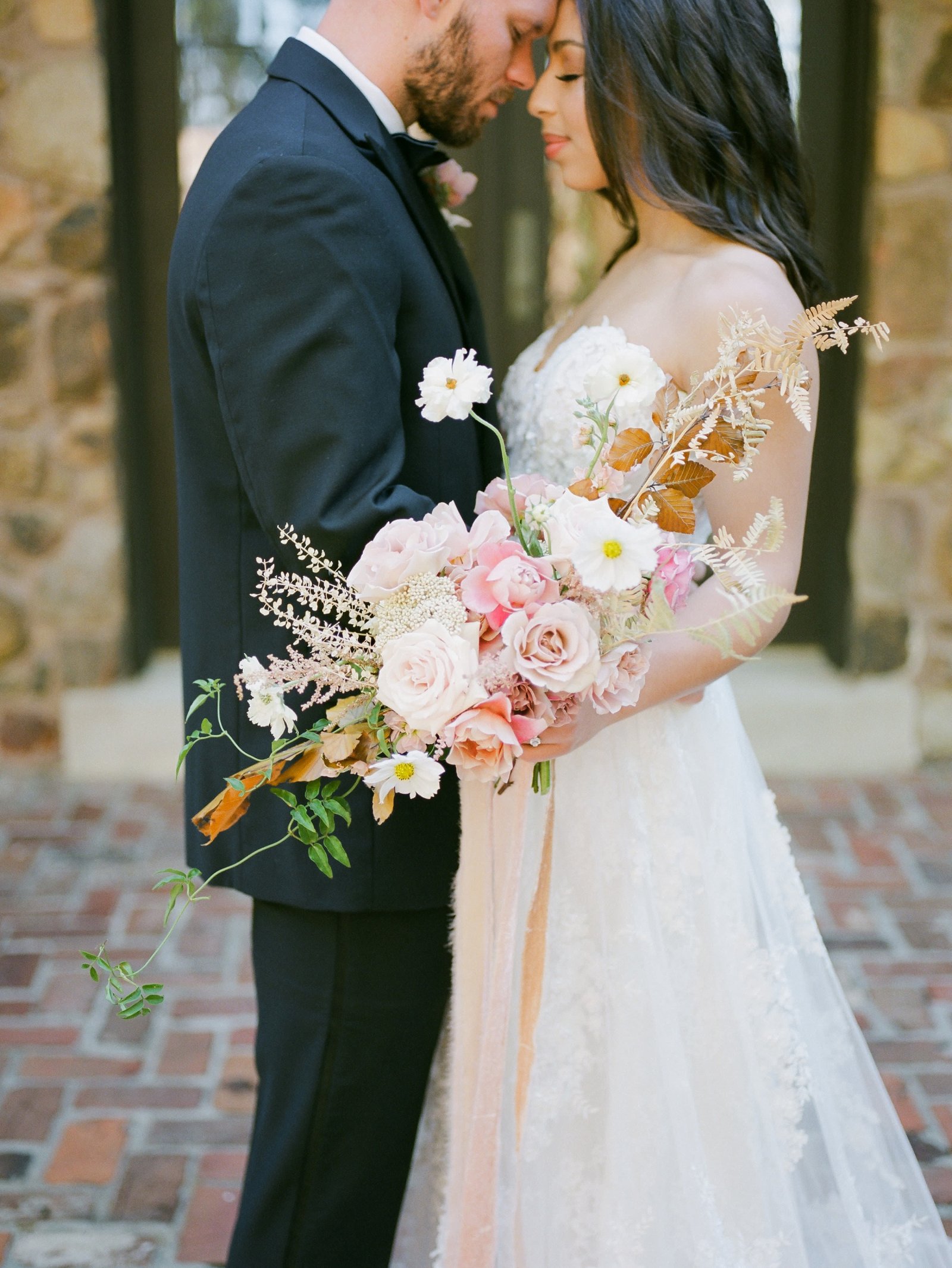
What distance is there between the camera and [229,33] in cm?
455

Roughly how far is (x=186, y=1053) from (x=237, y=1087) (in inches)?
7.4

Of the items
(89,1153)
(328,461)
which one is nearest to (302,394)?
(328,461)

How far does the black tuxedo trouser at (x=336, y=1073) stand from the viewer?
191 cm

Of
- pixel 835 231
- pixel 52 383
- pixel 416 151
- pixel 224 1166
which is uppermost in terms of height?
pixel 416 151

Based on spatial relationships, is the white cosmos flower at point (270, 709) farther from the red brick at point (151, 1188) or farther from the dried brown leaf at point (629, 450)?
the red brick at point (151, 1188)

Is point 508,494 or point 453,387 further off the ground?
point 453,387

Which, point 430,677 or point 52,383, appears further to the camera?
point 52,383

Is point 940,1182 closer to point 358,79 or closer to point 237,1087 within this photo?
point 237,1087

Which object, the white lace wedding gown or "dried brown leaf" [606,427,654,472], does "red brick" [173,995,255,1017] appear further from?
"dried brown leaf" [606,427,654,472]

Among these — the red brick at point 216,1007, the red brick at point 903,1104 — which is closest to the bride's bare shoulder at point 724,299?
the red brick at point 903,1104

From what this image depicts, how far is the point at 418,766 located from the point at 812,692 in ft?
11.1

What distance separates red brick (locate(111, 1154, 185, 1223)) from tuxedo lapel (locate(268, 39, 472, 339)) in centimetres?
185

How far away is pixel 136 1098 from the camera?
9.87ft

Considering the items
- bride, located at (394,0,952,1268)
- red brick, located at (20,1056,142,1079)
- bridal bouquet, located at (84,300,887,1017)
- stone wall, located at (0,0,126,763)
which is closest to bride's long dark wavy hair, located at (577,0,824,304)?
bride, located at (394,0,952,1268)
